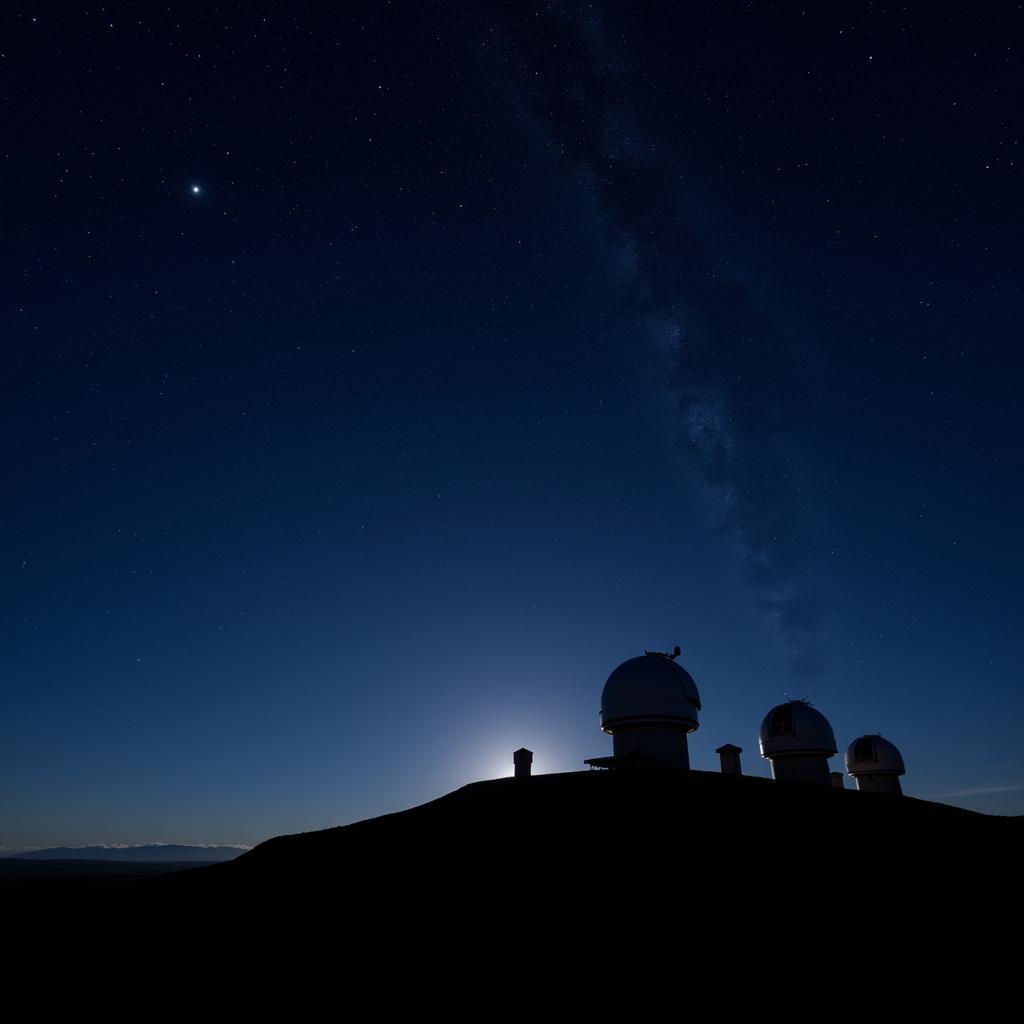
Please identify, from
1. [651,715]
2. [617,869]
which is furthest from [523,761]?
[617,869]

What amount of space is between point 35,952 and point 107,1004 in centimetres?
524

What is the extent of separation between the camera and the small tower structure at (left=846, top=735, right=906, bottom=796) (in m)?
32.7

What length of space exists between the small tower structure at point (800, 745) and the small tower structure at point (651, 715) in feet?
23.5

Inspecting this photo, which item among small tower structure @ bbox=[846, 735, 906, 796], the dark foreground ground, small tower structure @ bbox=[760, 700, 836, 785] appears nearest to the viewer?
the dark foreground ground

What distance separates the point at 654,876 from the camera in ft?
42.9

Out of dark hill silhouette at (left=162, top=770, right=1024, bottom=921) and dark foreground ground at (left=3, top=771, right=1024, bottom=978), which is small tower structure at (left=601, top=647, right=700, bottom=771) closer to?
dark hill silhouette at (left=162, top=770, right=1024, bottom=921)

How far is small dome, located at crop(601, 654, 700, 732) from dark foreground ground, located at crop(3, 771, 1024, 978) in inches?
127

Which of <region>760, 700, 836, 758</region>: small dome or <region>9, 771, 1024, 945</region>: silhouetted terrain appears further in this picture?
<region>760, 700, 836, 758</region>: small dome

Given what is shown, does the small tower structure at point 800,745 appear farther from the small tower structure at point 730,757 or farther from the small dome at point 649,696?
the small dome at point 649,696

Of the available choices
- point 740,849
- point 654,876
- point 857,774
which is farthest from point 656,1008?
point 857,774

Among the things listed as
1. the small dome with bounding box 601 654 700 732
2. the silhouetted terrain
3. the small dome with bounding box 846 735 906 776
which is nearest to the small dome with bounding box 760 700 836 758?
the small dome with bounding box 846 735 906 776

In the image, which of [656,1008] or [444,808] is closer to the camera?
[656,1008]

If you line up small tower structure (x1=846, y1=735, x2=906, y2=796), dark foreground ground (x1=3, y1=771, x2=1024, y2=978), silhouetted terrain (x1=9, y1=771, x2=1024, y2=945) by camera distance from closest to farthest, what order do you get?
dark foreground ground (x1=3, y1=771, x2=1024, y2=978)
silhouetted terrain (x1=9, y1=771, x2=1024, y2=945)
small tower structure (x1=846, y1=735, x2=906, y2=796)

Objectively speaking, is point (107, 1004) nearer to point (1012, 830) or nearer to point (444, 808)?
point (444, 808)
